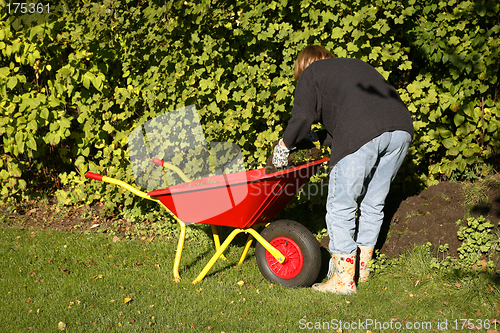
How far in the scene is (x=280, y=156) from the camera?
287 centimetres

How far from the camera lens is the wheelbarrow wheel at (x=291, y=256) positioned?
9.62 ft

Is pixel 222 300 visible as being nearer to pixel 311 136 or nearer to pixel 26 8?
pixel 311 136

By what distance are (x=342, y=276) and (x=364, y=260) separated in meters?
0.29

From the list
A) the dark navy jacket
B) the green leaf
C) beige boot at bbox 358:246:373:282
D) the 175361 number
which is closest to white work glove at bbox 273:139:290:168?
the dark navy jacket

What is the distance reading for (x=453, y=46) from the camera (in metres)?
3.55

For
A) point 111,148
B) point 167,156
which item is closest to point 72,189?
point 111,148

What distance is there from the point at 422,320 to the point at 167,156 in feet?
8.80

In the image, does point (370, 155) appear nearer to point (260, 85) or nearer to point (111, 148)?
point (260, 85)

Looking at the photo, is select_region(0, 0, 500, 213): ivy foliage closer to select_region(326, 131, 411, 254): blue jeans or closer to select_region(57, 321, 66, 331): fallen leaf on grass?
select_region(326, 131, 411, 254): blue jeans

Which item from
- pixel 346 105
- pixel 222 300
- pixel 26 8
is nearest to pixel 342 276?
pixel 222 300

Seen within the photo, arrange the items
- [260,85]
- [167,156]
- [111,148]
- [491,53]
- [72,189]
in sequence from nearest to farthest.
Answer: [491,53], [260,85], [167,156], [111,148], [72,189]

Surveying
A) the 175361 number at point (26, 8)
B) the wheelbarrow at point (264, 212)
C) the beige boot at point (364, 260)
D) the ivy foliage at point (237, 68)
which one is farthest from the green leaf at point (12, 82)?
the beige boot at point (364, 260)

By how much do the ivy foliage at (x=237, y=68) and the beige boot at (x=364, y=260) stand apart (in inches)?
49.8

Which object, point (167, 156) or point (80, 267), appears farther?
point (167, 156)
